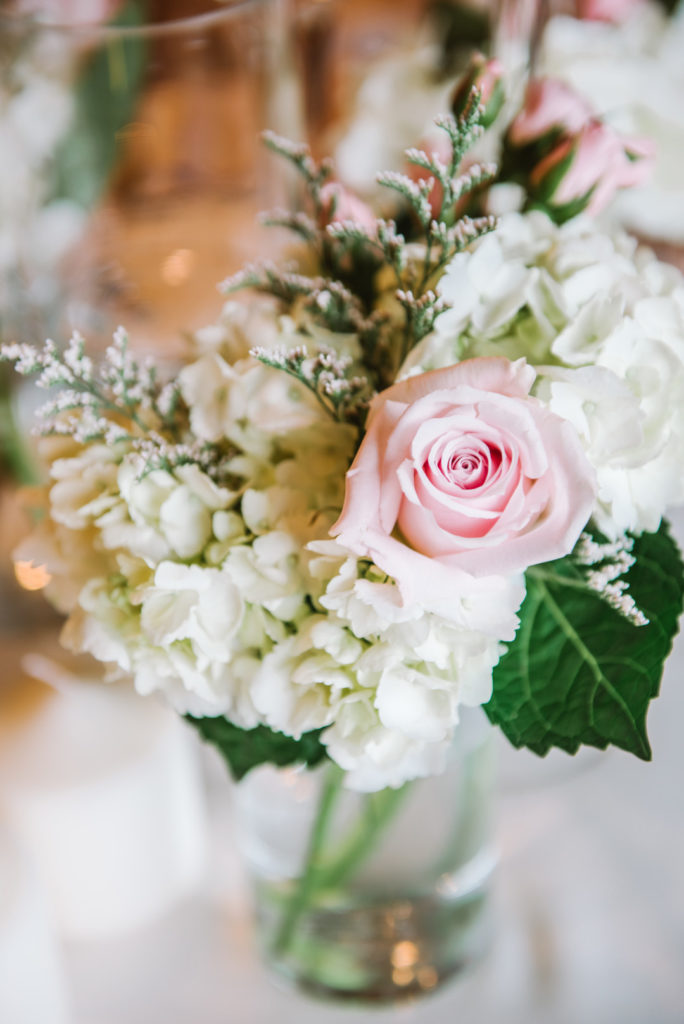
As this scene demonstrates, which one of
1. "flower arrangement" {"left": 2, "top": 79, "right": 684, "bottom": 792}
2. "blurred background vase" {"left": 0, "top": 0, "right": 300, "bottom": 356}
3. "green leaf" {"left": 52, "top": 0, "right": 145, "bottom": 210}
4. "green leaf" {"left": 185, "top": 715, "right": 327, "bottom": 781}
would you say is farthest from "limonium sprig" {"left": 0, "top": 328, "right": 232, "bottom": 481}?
"green leaf" {"left": 52, "top": 0, "right": 145, "bottom": 210}

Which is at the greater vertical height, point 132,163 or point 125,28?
point 125,28

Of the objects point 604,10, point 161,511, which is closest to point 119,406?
point 161,511

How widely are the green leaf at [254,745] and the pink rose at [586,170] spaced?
24cm

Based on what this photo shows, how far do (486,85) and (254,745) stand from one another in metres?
0.28

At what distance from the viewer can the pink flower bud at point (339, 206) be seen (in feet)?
1.17

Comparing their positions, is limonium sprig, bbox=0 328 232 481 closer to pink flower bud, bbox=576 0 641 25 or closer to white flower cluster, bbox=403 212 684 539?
white flower cluster, bbox=403 212 684 539

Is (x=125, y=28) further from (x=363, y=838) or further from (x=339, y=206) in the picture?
(x=363, y=838)

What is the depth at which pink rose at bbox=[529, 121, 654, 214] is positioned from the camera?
0.36 m

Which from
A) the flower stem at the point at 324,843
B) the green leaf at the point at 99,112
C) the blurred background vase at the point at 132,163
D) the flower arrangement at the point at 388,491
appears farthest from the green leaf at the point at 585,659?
the green leaf at the point at 99,112

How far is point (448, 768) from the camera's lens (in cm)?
47

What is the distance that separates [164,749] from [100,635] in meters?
0.25

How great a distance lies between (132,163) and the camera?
2.65 ft

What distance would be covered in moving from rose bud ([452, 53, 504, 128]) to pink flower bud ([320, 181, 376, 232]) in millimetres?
54

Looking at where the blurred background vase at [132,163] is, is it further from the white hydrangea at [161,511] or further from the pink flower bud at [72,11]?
the white hydrangea at [161,511]
